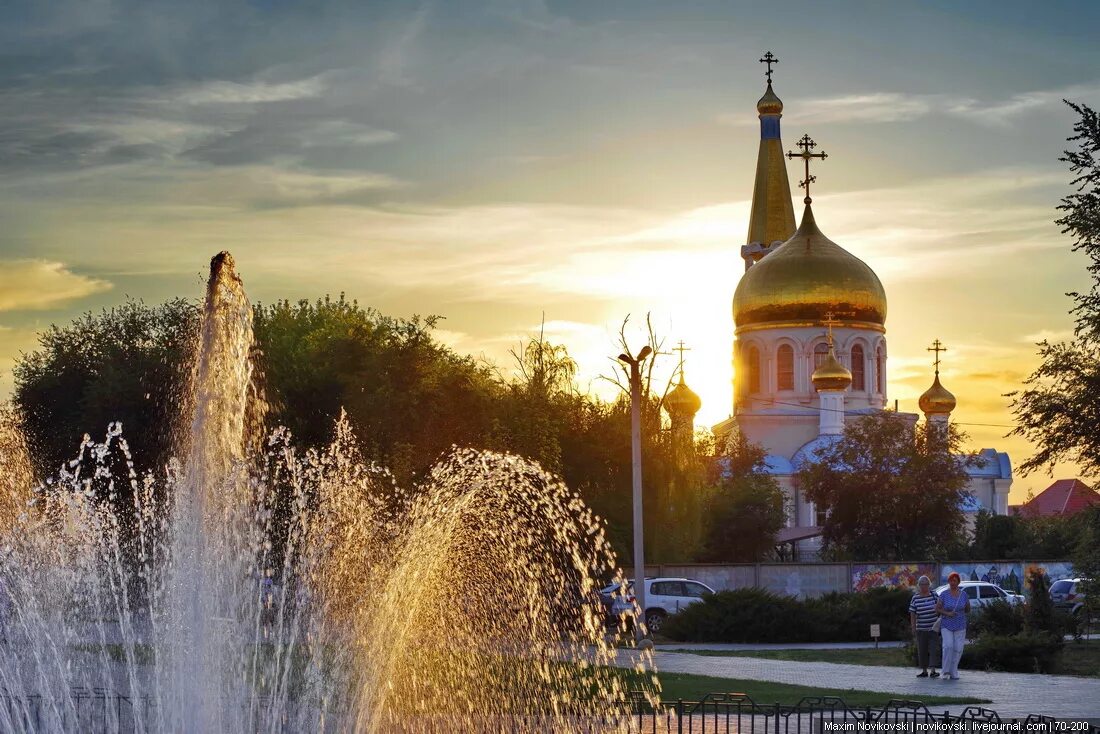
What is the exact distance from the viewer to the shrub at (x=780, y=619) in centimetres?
3281

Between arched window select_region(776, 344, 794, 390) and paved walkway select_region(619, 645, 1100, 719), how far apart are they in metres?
53.8

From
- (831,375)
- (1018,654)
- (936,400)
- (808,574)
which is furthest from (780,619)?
(936,400)

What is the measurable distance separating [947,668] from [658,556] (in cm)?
2367

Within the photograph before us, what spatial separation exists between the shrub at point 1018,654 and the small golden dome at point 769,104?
223ft

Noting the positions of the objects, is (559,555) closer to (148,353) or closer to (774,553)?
(148,353)

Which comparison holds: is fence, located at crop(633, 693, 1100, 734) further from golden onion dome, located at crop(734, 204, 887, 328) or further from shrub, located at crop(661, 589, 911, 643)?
golden onion dome, located at crop(734, 204, 887, 328)

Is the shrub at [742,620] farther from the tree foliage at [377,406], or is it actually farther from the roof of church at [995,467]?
the roof of church at [995,467]

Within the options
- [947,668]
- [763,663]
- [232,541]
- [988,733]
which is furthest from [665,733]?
[763,663]

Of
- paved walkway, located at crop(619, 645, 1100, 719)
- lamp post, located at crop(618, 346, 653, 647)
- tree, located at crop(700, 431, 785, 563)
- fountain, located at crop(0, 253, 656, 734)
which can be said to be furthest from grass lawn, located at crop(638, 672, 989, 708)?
tree, located at crop(700, 431, 785, 563)

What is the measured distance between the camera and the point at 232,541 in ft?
45.3

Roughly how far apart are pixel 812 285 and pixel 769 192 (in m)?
12.7

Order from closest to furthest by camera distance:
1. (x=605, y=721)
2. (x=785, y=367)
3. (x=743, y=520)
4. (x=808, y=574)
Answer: (x=605, y=721) < (x=808, y=574) < (x=743, y=520) < (x=785, y=367)

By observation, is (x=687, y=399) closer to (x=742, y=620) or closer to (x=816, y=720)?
(x=742, y=620)

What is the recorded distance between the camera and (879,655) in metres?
27.5
